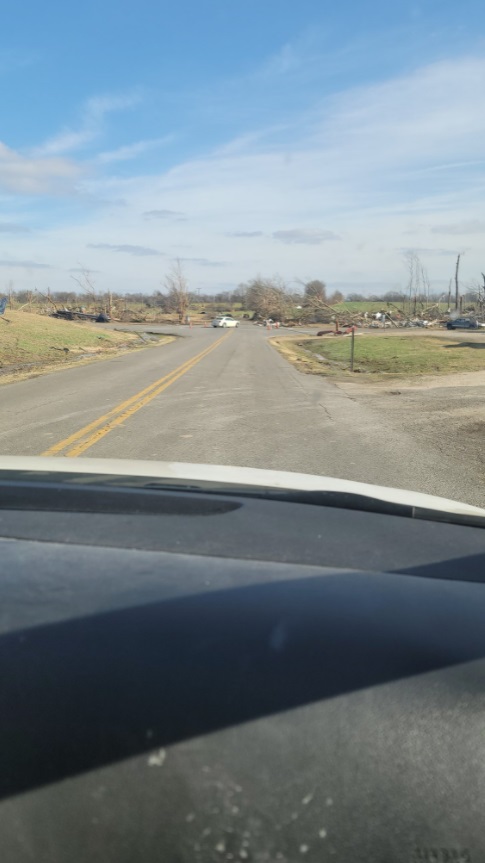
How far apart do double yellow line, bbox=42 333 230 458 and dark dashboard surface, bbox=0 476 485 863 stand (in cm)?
703

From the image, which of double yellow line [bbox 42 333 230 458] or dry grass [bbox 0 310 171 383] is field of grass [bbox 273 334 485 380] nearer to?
double yellow line [bbox 42 333 230 458]

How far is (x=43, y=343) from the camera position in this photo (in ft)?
109

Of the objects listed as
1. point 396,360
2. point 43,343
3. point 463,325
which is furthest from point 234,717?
point 463,325

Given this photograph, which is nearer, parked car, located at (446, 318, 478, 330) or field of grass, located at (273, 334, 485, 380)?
field of grass, located at (273, 334, 485, 380)

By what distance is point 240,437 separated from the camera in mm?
11039

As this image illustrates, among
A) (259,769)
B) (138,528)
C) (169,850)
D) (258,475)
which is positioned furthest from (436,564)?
(258,475)

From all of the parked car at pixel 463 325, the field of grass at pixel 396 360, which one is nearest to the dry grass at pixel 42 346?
the field of grass at pixel 396 360

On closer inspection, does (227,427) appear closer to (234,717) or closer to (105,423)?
(105,423)

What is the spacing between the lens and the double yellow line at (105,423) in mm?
9562

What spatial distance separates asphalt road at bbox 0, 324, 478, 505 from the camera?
8977 millimetres

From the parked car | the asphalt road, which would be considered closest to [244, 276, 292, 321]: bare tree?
the parked car

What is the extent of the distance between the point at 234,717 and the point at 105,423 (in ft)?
35.3

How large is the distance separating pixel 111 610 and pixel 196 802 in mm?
537

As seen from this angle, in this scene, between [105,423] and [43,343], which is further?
[43,343]
